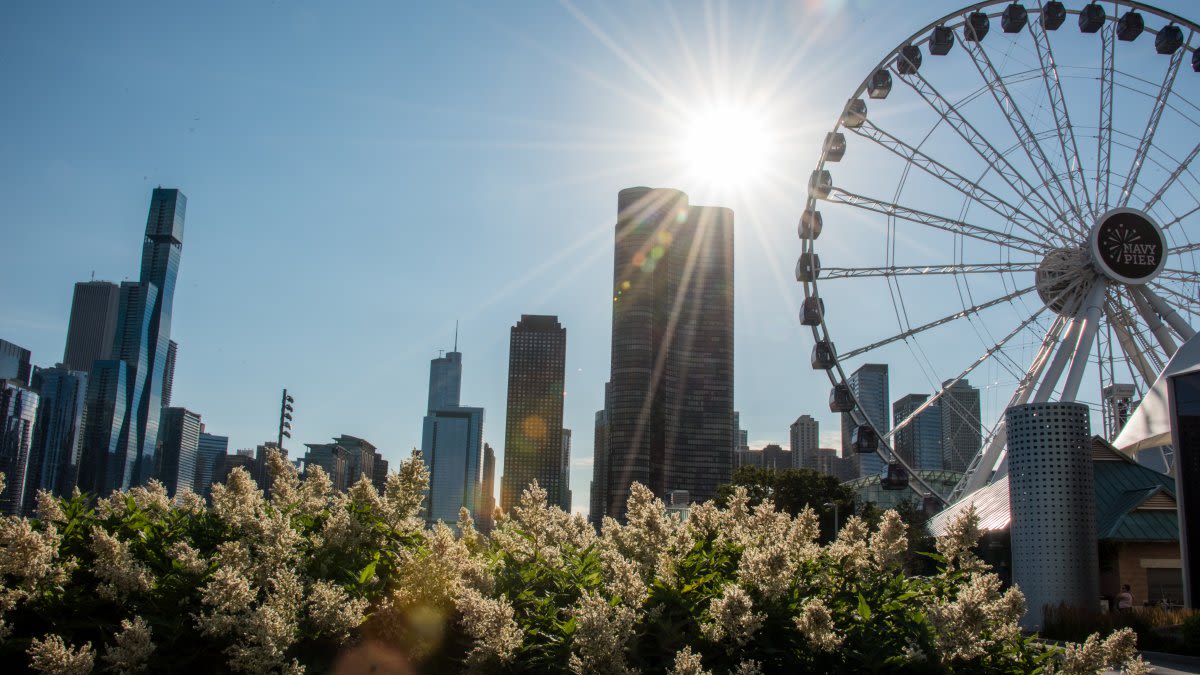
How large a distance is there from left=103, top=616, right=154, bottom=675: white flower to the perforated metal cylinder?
2189 centimetres

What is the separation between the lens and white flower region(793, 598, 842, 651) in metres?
6.97

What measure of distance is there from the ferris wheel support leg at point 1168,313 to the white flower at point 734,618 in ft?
121

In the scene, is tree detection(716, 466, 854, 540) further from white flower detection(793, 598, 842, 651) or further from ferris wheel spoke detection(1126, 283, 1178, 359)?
white flower detection(793, 598, 842, 651)

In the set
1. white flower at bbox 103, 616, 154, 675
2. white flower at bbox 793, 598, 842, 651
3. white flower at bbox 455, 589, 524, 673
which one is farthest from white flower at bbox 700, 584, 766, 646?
white flower at bbox 103, 616, 154, 675

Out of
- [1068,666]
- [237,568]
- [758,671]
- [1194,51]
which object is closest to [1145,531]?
[1194,51]

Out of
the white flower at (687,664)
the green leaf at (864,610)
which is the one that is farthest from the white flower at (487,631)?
the green leaf at (864,610)

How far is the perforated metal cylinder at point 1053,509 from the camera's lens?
23.1 meters

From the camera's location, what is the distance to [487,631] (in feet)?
22.7

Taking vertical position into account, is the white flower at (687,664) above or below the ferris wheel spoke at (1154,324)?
below

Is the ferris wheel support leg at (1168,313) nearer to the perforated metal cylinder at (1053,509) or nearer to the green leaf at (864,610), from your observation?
the perforated metal cylinder at (1053,509)

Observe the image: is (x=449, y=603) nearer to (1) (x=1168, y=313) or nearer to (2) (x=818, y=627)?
(2) (x=818, y=627)

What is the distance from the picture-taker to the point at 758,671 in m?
6.81

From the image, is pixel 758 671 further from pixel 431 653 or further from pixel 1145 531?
pixel 1145 531

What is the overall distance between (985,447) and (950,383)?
3106 millimetres
